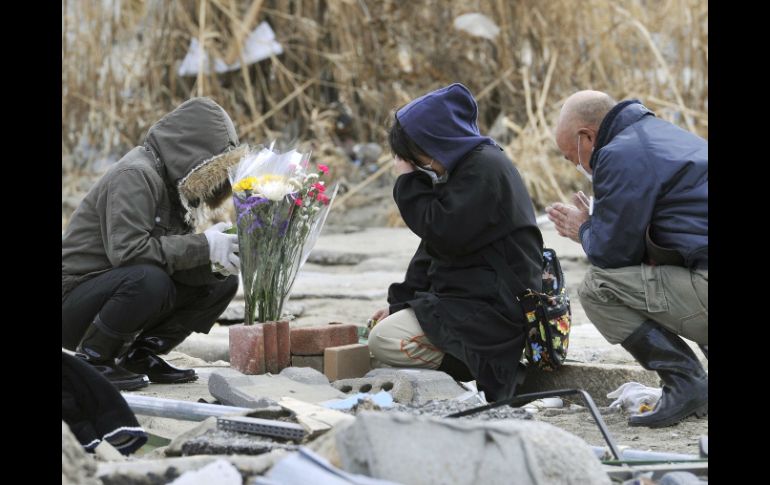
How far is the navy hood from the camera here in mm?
4574

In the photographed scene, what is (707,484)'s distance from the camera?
2.78 meters

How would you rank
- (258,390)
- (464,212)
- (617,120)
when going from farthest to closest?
(464,212), (617,120), (258,390)

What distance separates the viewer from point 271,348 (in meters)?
4.71

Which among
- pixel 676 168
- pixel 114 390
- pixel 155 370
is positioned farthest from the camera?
pixel 155 370

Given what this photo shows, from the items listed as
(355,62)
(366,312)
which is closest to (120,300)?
(366,312)

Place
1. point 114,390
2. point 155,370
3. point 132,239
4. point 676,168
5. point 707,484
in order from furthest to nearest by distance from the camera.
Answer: point 155,370 < point 132,239 < point 676,168 < point 114,390 < point 707,484

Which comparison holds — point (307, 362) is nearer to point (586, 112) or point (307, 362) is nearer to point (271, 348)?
point (271, 348)

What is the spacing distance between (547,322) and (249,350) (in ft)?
4.11

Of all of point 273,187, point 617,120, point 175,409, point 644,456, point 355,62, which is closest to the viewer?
point 644,456

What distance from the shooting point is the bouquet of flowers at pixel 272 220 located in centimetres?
475

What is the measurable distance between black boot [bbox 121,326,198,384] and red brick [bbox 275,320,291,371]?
1.41 ft
